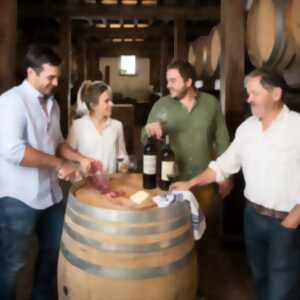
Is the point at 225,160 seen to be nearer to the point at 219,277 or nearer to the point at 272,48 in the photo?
A: the point at 272,48

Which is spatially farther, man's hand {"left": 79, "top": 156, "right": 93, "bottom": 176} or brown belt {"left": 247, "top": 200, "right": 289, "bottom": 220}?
man's hand {"left": 79, "top": 156, "right": 93, "bottom": 176}

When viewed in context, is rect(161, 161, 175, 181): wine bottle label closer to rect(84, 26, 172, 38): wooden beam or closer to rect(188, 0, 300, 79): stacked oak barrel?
rect(188, 0, 300, 79): stacked oak barrel

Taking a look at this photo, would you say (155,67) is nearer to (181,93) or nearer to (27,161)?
(181,93)

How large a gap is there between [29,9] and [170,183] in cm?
495

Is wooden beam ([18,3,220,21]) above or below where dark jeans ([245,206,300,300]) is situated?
above

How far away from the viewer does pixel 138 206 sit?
177cm

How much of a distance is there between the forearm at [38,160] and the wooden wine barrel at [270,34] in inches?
60.5

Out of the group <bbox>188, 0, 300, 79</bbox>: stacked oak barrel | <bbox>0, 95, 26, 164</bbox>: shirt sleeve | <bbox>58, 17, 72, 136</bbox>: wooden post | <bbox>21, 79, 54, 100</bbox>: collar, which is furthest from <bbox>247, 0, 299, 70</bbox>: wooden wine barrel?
<bbox>58, 17, 72, 136</bbox>: wooden post

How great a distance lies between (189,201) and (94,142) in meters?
0.93

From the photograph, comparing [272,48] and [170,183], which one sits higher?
[272,48]

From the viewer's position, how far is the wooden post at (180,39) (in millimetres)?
6840

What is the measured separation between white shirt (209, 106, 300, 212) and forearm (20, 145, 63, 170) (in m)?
0.97

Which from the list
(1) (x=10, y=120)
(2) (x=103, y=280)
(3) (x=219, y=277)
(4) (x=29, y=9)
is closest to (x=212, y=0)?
(4) (x=29, y=9)

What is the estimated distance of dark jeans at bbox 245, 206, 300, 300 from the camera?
6.32 ft
